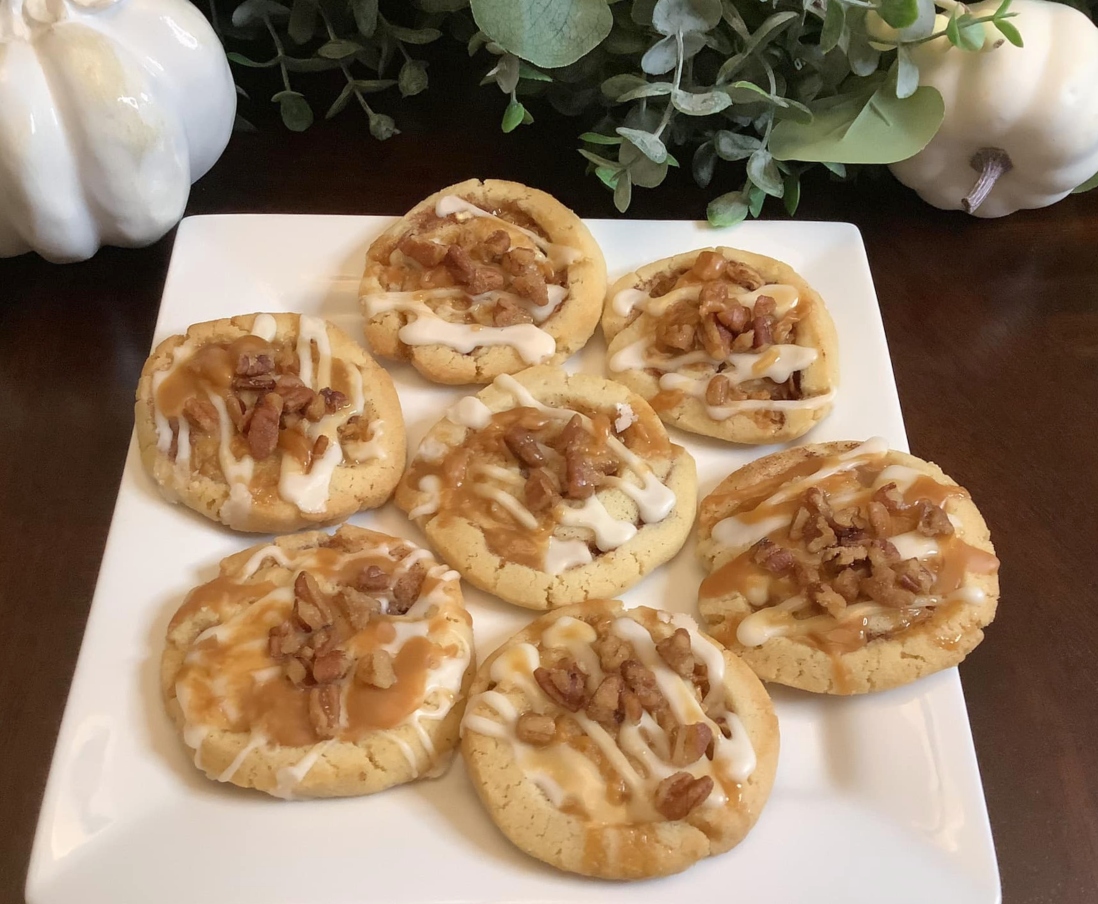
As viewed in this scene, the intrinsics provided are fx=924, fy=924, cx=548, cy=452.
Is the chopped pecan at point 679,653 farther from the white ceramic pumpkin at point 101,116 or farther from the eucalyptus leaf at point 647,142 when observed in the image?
the white ceramic pumpkin at point 101,116

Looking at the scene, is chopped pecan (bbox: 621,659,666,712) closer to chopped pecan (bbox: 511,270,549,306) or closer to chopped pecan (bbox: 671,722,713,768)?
chopped pecan (bbox: 671,722,713,768)

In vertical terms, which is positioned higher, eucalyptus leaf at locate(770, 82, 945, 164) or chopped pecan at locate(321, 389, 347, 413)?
eucalyptus leaf at locate(770, 82, 945, 164)

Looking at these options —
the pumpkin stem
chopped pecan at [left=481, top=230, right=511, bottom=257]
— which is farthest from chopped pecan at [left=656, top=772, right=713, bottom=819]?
the pumpkin stem

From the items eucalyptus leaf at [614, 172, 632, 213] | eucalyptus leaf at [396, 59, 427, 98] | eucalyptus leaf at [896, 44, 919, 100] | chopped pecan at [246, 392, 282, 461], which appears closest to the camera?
chopped pecan at [246, 392, 282, 461]

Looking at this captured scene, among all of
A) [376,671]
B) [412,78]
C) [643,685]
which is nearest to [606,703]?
[643,685]

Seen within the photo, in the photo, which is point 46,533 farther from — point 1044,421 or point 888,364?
point 1044,421
